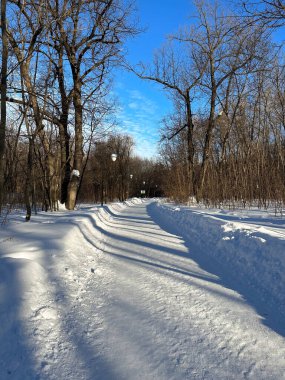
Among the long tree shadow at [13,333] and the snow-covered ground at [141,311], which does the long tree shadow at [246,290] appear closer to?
the snow-covered ground at [141,311]

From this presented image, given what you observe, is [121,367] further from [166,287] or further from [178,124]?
[178,124]

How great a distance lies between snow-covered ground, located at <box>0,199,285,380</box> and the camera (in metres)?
2.49

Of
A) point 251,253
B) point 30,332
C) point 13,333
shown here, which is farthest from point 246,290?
point 13,333

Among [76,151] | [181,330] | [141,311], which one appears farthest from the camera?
[76,151]

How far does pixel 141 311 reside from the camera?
3.57 meters

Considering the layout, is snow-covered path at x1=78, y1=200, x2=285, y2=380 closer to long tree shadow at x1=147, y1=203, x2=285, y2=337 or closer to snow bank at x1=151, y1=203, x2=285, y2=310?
long tree shadow at x1=147, y1=203, x2=285, y2=337

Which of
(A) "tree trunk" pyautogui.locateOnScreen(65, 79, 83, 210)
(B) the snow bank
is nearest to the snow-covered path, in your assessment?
(B) the snow bank

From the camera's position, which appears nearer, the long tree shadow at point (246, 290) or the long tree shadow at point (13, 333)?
the long tree shadow at point (13, 333)

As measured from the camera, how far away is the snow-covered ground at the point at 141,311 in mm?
2490

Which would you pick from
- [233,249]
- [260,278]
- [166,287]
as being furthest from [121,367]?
[233,249]

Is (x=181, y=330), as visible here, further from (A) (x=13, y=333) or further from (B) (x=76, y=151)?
(B) (x=76, y=151)

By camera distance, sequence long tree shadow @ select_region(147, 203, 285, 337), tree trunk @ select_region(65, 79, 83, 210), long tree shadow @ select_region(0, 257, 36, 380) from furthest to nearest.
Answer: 1. tree trunk @ select_region(65, 79, 83, 210)
2. long tree shadow @ select_region(147, 203, 285, 337)
3. long tree shadow @ select_region(0, 257, 36, 380)

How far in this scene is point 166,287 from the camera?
437 cm

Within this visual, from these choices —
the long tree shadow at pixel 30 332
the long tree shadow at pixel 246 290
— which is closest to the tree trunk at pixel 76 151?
the long tree shadow at pixel 246 290
